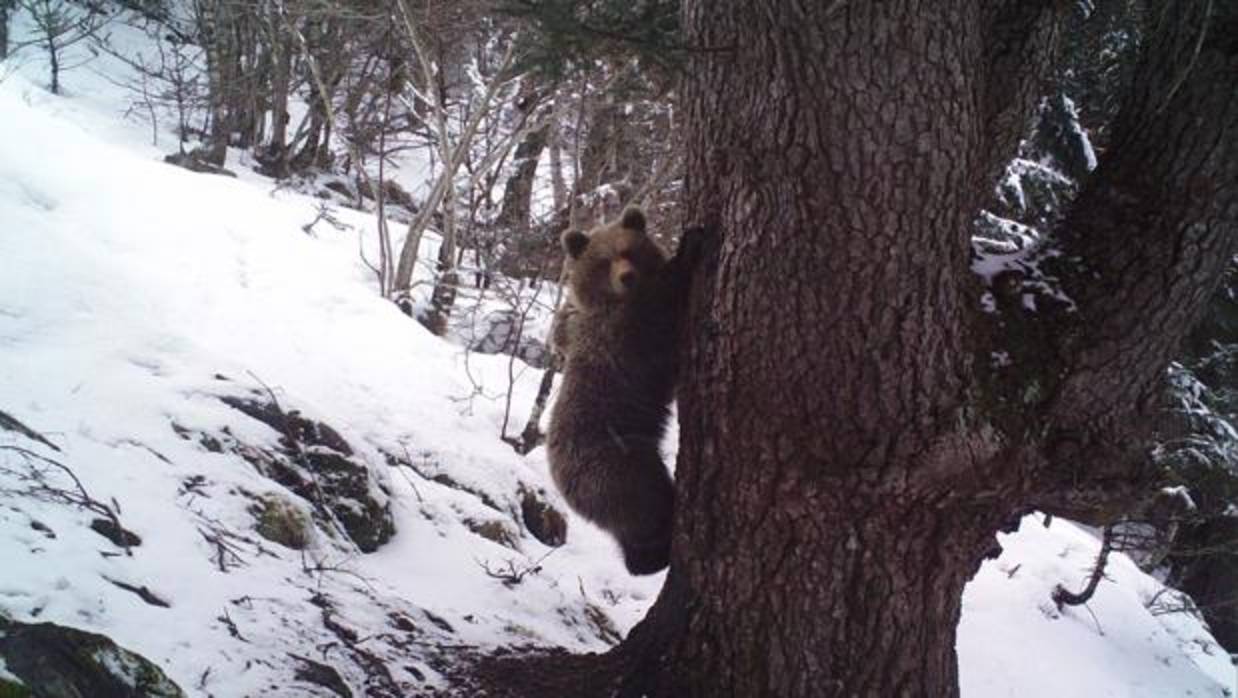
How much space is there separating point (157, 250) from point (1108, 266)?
24.2ft

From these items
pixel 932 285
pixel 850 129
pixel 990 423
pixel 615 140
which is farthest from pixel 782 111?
pixel 615 140

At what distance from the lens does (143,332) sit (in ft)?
18.0

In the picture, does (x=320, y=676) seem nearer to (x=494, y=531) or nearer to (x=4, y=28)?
(x=494, y=531)

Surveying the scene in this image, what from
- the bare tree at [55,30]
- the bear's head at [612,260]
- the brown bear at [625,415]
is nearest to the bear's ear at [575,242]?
the bear's head at [612,260]

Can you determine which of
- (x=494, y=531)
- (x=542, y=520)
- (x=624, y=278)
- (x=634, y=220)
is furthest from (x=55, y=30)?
(x=624, y=278)

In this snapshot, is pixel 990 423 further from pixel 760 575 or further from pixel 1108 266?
pixel 760 575

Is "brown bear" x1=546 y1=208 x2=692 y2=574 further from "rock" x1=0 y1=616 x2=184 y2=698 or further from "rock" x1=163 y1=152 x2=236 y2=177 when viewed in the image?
"rock" x1=163 y1=152 x2=236 y2=177

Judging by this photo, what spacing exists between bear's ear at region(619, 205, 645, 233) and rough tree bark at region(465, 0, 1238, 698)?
174 cm

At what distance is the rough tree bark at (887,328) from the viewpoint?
2.62 metres

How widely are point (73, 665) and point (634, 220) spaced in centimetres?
326

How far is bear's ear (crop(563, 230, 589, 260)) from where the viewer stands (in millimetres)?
4984

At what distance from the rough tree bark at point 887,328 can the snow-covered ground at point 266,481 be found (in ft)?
4.52

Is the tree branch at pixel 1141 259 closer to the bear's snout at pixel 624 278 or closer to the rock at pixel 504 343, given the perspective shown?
the bear's snout at pixel 624 278

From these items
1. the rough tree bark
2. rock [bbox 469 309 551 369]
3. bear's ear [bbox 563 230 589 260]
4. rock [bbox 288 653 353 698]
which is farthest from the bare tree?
the rough tree bark
